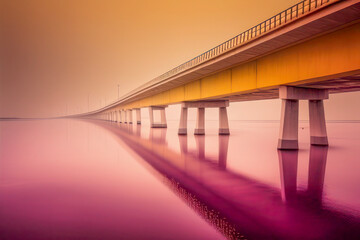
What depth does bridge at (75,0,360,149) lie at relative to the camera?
13430 millimetres

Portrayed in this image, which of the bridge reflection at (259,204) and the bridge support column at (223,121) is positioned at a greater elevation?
the bridge support column at (223,121)

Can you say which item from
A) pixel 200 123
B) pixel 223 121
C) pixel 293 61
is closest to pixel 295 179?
pixel 293 61

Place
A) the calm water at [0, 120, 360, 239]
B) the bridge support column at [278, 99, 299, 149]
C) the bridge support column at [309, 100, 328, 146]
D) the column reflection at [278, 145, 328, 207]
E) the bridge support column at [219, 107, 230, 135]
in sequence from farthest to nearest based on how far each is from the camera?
the bridge support column at [219, 107, 230, 135] → the bridge support column at [309, 100, 328, 146] → the bridge support column at [278, 99, 299, 149] → the column reflection at [278, 145, 328, 207] → the calm water at [0, 120, 360, 239]

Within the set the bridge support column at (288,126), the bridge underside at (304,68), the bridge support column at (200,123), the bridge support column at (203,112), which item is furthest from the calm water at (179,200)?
the bridge support column at (203,112)

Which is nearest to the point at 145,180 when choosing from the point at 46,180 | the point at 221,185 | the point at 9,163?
the point at 221,185

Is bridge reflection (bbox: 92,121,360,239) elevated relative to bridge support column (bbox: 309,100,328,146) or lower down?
lower down

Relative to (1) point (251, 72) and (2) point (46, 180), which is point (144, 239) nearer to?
(2) point (46, 180)

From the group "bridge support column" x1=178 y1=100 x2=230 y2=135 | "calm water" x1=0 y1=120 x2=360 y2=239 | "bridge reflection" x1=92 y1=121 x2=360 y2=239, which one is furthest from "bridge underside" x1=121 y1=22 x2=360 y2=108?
"bridge support column" x1=178 y1=100 x2=230 y2=135

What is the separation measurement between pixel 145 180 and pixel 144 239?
5.38m

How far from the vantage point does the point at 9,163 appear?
14.2m

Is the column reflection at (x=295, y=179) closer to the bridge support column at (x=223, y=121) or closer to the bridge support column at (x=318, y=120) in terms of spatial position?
the bridge support column at (x=318, y=120)

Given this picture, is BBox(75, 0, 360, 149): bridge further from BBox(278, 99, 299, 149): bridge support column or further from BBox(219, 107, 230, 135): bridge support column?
BBox(219, 107, 230, 135): bridge support column

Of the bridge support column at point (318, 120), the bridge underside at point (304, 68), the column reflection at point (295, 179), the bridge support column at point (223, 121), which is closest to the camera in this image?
the column reflection at point (295, 179)

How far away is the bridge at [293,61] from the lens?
44.1 feet
